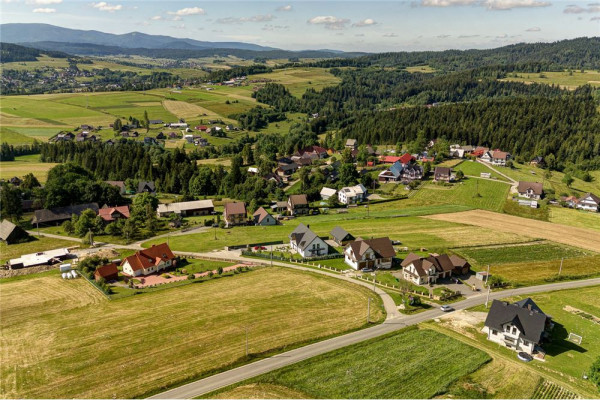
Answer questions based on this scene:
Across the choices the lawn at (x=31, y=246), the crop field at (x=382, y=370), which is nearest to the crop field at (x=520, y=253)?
the crop field at (x=382, y=370)

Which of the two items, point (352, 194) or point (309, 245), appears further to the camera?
point (352, 194)

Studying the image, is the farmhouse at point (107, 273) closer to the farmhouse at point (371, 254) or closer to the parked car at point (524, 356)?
the farmhouse at point (371, 254)

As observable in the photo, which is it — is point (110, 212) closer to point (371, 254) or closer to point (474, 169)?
point (371, 254)

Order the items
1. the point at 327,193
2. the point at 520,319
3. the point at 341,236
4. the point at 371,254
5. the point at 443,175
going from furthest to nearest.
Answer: the point at 443,175 < the point at 327,193 < the point at 341,236 < the point at 371,254 < the point at 520,319

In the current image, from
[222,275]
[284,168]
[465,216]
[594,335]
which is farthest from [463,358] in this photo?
[284,168]

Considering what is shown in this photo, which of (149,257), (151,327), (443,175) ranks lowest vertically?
(151,327)

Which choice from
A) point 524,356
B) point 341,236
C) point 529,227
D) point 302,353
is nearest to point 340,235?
point 341,236
